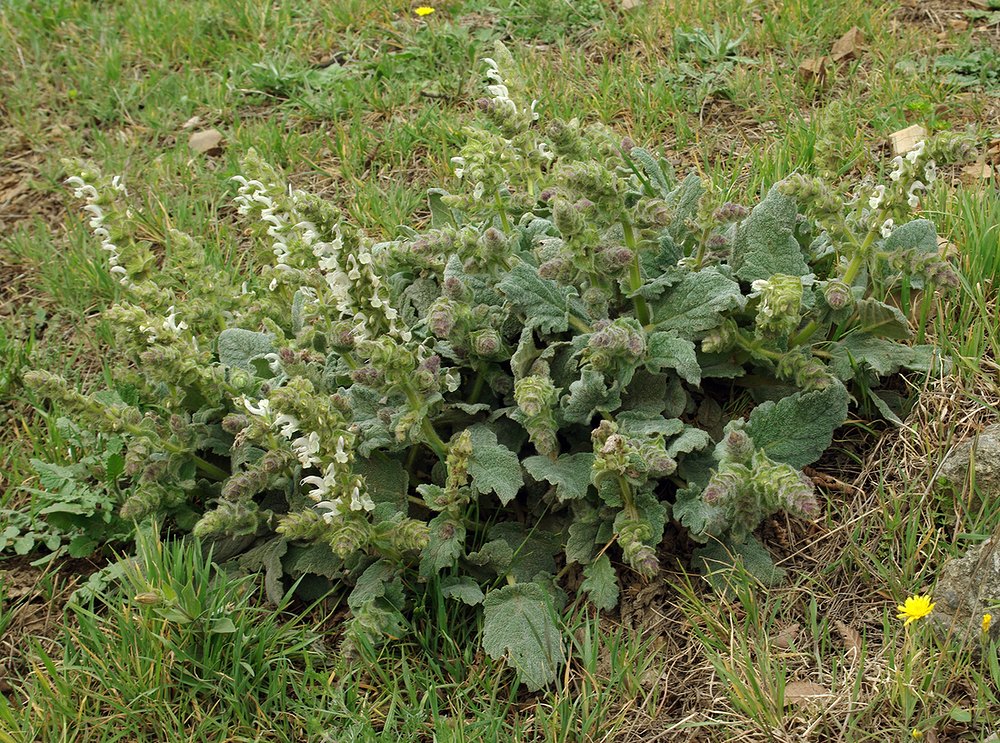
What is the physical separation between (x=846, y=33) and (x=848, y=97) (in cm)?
47

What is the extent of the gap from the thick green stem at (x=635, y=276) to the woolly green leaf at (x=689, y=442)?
0.37m

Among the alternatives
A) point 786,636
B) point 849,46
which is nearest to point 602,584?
point 786,636

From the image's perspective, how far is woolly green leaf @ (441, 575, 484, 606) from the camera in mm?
2625

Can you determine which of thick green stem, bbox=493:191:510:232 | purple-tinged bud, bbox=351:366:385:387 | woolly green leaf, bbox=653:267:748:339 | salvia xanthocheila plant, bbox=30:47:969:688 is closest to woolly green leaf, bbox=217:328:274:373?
salvia xanthocheila plant, bbox=30:47:969:688

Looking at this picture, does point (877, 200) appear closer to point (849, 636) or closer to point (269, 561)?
point (849, 636)

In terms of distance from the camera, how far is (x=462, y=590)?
2650mm

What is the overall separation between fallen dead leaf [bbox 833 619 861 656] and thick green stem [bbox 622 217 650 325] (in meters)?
0.93

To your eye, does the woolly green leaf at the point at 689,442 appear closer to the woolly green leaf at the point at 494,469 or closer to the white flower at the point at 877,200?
the woolly green leaf at the point at 494,469

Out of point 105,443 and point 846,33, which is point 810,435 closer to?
point 105,443

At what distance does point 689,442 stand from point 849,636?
590mm

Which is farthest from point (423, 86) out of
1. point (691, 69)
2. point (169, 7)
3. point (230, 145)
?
point (169, 7)

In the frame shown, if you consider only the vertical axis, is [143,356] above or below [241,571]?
above

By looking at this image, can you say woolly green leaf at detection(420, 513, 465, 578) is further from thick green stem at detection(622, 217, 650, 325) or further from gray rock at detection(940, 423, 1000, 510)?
gray rock at detection(940, 423, 1000, 510)

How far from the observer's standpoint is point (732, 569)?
252 cm
